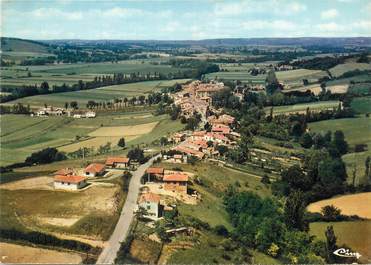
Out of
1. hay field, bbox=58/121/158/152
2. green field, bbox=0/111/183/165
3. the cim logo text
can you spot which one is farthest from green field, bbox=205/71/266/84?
the cim logo text

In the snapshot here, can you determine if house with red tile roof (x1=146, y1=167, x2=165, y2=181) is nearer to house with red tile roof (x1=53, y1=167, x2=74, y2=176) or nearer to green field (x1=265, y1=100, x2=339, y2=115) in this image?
house with red tile roof (x1=53, y1=167, x2=74, y2=176)

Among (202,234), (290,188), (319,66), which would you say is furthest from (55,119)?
(319,66)

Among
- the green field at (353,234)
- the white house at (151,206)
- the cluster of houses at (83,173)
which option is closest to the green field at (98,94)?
the cluster of houses at (83,173)

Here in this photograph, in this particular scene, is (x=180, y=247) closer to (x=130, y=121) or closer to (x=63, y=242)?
(x=63, y=242)

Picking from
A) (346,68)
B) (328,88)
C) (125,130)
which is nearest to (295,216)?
(125,130)

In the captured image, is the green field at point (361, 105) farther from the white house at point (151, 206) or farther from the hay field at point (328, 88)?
the white house at point (151, 206)

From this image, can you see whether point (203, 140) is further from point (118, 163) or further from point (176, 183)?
point (176, 183)
